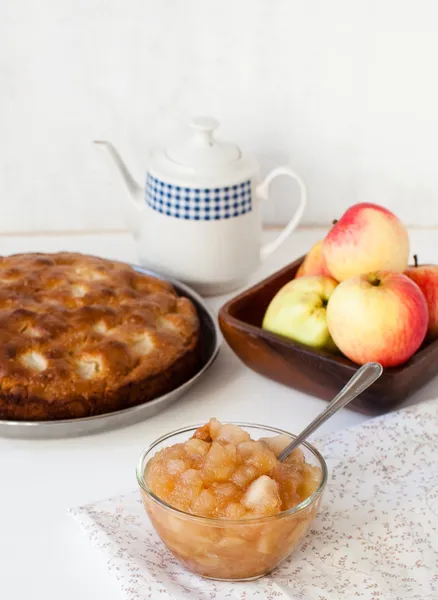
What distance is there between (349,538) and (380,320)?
0.93 feet

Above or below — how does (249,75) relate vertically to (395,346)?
above

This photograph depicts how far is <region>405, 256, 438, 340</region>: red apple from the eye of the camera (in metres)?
1.16

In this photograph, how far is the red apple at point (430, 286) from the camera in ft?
→ 3.79

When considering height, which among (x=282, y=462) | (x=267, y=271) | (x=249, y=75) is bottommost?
(x=267, y=271)

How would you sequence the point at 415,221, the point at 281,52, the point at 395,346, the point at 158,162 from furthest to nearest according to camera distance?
1. the point at 415,221
2. the point at 281,52
3. the point at 158,162
4. the point at 395,346

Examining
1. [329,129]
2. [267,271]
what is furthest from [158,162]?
[329,129]

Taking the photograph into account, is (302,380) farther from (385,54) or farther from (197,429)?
(385,54)

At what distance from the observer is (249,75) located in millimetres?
1577

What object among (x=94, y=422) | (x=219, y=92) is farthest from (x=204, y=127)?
(x=94, y=422)

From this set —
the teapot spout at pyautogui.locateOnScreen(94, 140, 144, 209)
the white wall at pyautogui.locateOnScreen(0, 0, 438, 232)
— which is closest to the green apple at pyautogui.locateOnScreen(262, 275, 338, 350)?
the teapot spout at pyautogui.locateOnScreen(94, 140, 144, 209)

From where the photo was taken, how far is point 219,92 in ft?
5.22

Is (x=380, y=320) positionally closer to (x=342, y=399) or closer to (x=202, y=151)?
(x=342, y=399)

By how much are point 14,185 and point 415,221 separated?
776 millimetres

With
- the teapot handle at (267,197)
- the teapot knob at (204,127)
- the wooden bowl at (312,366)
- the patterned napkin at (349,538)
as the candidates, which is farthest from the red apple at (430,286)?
the teapot knob at (204,127)
